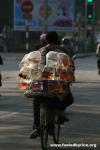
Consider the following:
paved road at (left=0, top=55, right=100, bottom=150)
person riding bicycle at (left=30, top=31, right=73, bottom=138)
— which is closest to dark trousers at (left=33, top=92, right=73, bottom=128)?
person riding bicycle at (left=30, top=31, right=73, bottom=138)

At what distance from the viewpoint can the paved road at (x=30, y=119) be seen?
12234 mm

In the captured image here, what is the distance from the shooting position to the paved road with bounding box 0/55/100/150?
40.1 ft

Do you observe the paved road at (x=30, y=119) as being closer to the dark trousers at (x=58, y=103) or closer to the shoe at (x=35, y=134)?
the shoe at (x=35, y=134)

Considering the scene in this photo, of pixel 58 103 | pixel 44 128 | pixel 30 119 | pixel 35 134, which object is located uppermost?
pixel 58 103

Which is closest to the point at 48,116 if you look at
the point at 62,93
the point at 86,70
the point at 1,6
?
the point at 62,93

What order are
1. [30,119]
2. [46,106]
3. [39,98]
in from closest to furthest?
[46,106] < [39,98] < [30,119]

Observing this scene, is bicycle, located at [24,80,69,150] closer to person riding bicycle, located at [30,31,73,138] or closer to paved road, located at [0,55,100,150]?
person riding bicycle, located at [30,31,73,138]

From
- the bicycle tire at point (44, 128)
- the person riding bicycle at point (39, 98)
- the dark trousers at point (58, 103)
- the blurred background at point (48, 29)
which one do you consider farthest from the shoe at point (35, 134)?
the blurred background at point (48, 29)

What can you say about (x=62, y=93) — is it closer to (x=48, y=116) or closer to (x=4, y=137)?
(x=48, y=116)

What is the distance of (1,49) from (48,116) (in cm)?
4986

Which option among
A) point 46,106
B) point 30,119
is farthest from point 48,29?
point 46,106

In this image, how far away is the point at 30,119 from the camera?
15570mm

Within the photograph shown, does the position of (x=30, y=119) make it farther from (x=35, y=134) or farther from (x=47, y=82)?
(x=47, y=82)

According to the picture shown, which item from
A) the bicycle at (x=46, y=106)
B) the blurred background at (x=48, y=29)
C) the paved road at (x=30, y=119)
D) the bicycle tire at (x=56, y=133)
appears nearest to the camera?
the bicycle at (x=46, y=106)
